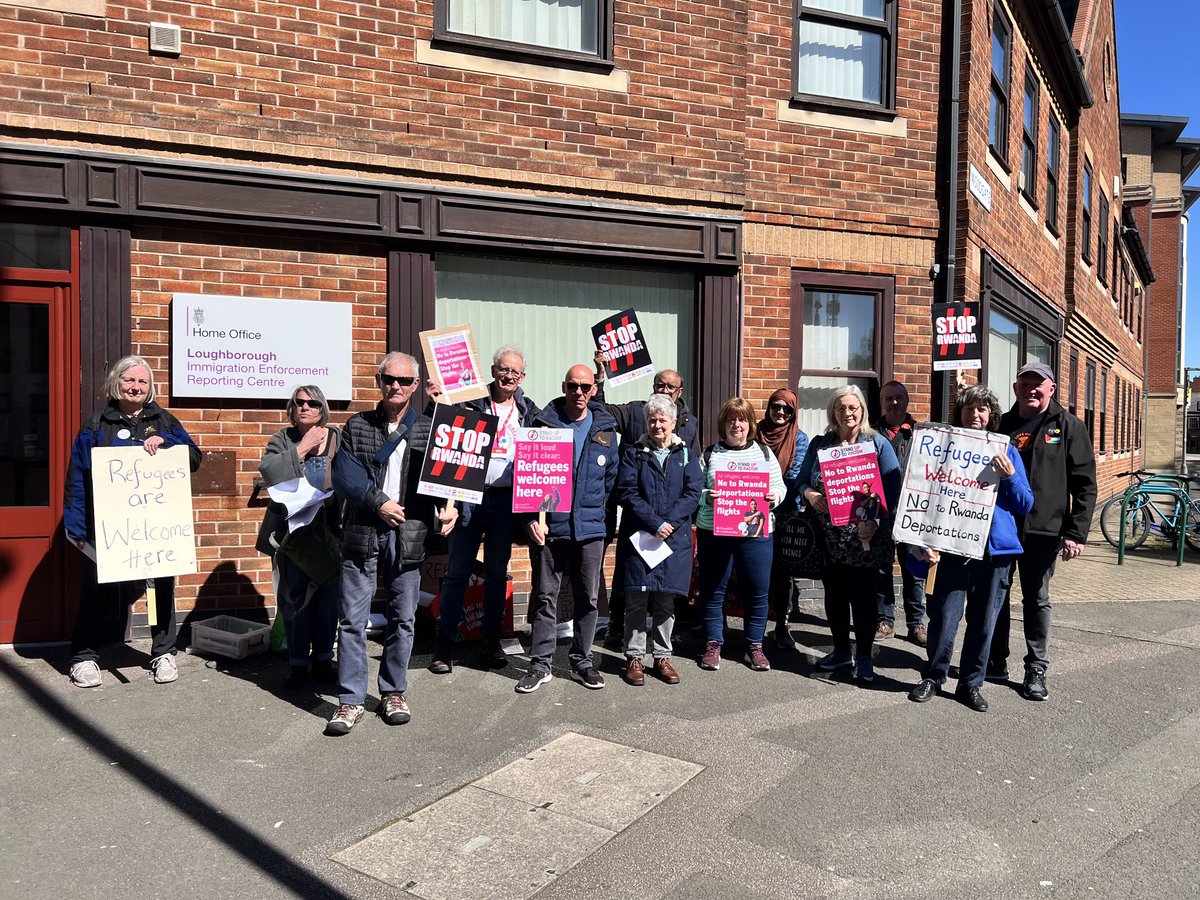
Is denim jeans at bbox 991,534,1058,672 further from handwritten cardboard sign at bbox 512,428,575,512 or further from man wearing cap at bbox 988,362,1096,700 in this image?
handwritten cardboard sign at bbox 512,428,575,512

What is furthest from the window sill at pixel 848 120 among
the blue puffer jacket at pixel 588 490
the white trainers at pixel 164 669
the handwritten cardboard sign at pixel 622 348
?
the white trainers at pixel 164 669

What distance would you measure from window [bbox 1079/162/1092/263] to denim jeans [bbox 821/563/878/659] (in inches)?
464

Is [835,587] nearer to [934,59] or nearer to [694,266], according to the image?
[694,266]

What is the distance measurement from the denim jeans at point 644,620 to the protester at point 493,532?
0.81 meters

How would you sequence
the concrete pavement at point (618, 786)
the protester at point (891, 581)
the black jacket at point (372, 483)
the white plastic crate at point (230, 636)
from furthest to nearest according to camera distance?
the protester at point (891, 581) < the white plastic crate at point (230, 636) < the black jacket at point (372, 483) < the concrete pavement at point (618, 786)

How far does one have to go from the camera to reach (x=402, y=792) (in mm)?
3688

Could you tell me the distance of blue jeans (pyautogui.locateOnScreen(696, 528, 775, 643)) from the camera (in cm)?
538

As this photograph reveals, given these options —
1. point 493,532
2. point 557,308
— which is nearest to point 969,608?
point 493,532

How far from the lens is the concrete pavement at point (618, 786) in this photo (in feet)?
10.1

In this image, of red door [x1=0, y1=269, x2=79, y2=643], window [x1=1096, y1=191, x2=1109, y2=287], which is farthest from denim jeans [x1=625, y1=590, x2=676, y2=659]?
window [x1=1096, y1=191, x2=1109, y2=287]

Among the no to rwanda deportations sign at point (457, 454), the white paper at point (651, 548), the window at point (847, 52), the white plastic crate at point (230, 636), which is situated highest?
the window at point (847, 52)

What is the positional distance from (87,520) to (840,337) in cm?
612

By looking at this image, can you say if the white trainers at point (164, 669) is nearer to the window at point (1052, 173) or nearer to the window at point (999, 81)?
the window at point (999, 81)

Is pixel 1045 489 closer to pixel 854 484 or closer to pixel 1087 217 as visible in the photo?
pixel 854 484
